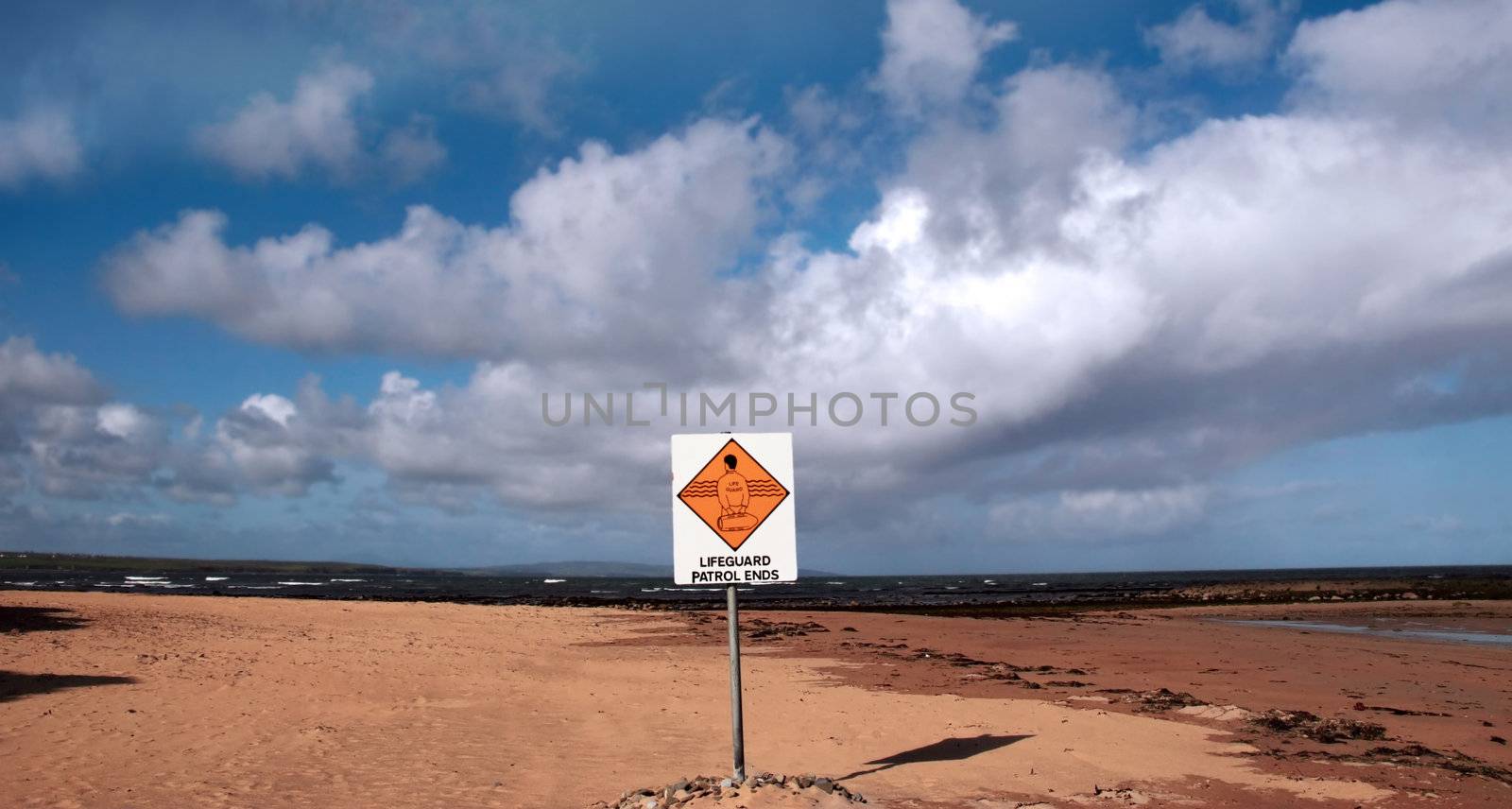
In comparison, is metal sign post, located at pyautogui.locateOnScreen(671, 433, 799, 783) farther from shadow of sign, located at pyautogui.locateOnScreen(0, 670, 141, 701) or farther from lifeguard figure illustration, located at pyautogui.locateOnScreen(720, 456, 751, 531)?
shadow of sign, located at pyautogui.locateOnScreen(0, 670, 141, 701)

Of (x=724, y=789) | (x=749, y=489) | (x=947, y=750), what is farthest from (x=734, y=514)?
(x=947, y=750)

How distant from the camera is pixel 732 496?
7.11 m

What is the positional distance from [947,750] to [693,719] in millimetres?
3572

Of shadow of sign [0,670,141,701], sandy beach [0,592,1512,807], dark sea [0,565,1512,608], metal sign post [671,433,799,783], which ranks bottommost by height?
dark sea [0,565,1512,608]

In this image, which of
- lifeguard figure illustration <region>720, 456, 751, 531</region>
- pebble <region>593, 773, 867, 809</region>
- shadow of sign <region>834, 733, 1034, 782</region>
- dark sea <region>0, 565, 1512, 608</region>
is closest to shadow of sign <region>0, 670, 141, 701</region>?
pebble <region>593, 773, 867, 809</region>

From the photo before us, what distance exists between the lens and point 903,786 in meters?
8.34

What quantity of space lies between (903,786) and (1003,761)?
1706mm

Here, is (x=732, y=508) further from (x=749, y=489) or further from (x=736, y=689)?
(x=736, y=689)

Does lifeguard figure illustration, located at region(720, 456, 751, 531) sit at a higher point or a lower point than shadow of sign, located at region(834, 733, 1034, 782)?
higher

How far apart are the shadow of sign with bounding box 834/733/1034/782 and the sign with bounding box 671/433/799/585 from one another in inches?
112

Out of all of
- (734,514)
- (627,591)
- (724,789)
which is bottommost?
(627,591)

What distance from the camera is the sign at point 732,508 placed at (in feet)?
23.0

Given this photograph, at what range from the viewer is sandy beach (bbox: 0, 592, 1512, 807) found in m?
8.49

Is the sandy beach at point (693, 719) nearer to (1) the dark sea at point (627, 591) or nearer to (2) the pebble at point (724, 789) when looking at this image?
(2) the pebble at point (724, 789)
